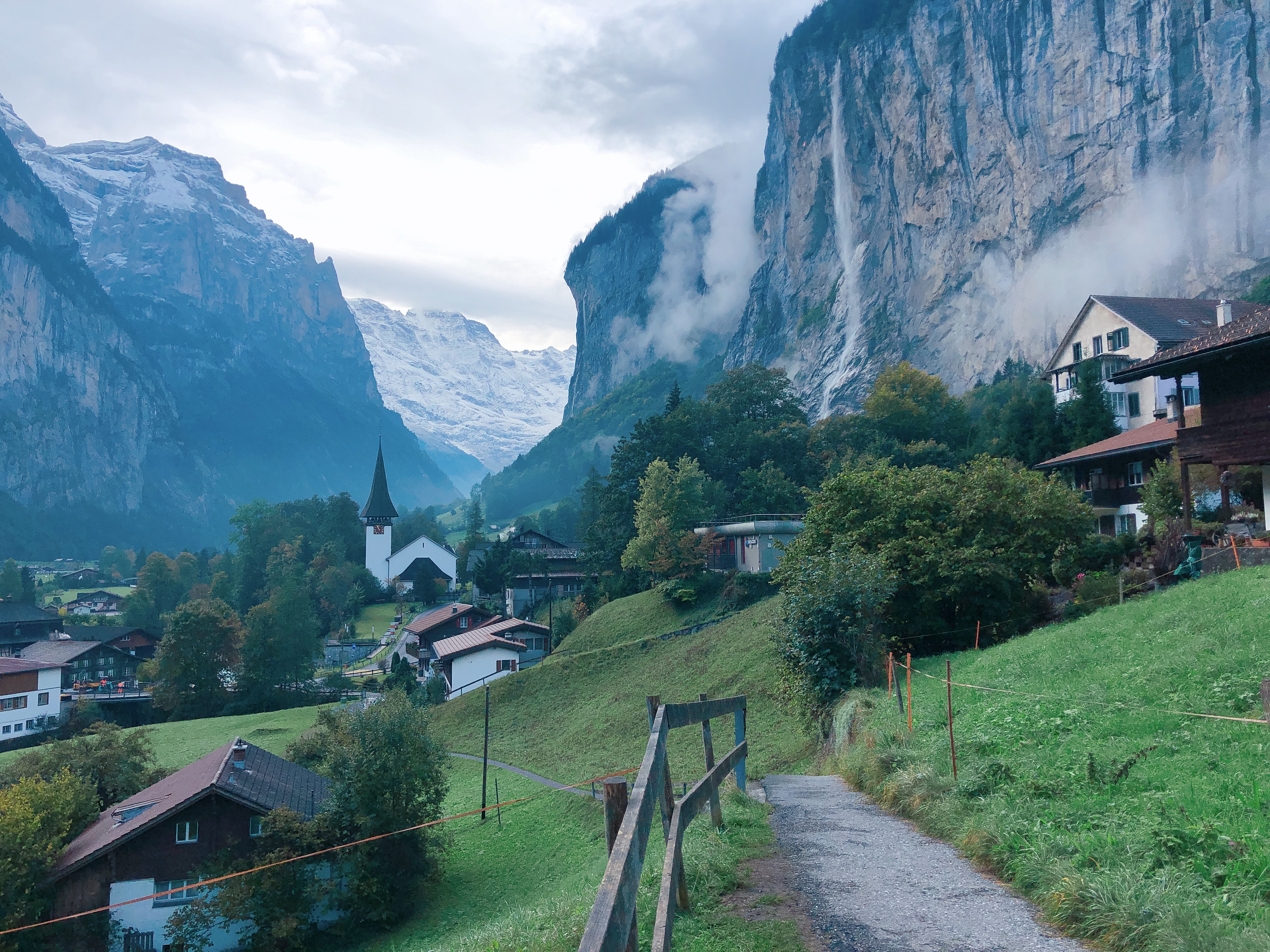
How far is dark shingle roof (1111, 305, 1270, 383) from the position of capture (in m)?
19.6

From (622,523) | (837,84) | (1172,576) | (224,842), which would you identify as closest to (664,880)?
(1172,576)

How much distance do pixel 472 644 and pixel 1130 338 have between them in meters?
44.7

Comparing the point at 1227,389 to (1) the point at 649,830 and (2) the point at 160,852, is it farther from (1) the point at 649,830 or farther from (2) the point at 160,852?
(2) the point at 160,852

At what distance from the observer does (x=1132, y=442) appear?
33875 millimetres

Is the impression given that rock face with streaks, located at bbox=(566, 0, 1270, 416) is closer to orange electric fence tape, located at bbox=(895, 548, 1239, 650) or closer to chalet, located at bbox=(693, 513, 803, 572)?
chalet, located at bbox=(693, 513, 803, 572)

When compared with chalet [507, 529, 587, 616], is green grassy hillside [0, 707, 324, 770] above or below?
below

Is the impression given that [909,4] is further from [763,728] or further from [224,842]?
[224,842]

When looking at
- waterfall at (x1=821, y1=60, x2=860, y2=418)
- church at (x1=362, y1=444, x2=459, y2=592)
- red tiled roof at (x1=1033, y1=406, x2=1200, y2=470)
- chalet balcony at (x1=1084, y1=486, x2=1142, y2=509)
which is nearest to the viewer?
red tiled roof at (x1=1033, y1=406, x2=1200, y2=470)

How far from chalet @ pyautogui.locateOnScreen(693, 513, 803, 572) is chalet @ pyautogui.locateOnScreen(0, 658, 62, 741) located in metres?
48.3

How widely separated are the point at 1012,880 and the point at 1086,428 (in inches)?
1735

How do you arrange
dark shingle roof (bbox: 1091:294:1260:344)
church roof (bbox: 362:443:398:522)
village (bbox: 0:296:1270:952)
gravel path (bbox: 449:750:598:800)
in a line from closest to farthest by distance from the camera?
village (bbox: 0:296:1270:952)
gravel path (bbox: 449:750:598:800)
dark shingle roof (bbox: 1091:294:1260:344)
church roof (bbox: 362:443:398:522)

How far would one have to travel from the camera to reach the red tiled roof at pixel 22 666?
5762 cm

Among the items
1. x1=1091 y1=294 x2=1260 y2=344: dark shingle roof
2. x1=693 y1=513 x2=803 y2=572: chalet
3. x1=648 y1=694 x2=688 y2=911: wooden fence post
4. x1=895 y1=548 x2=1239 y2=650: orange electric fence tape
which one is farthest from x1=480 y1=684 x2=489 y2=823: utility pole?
x1=1091 y1=294 x2=1260 y2=344: dark shingle roof

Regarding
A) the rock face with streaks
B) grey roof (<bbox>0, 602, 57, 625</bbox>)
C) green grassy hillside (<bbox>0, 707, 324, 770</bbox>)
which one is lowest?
green grassy hillside (<bbox>0, 707, 324, 770</bbox>)
